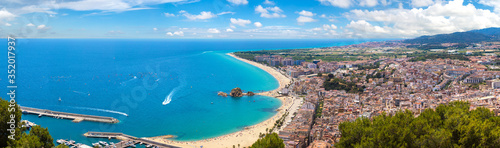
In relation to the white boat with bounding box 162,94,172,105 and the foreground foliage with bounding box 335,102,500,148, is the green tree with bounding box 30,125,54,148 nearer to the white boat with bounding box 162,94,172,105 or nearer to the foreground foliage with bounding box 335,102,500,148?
the foreground foliage with bounding box 335,102,500,148

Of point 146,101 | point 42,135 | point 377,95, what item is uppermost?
point 42,135

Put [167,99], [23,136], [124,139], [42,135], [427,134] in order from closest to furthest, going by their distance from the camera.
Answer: [23,136] → [427,134] → [42,135] → [124,139] → [167,99]

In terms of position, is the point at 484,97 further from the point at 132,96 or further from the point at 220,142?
the point at 132,96

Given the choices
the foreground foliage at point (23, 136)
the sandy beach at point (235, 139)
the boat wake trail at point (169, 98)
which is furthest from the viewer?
the boat wake trail at point (169, 98)

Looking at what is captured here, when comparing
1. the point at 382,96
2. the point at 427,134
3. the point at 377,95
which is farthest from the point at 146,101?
the point at 427,134

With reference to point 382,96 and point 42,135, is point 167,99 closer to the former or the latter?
point 42,135

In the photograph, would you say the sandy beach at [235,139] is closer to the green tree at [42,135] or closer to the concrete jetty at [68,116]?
the concrete jetty at [68,116]

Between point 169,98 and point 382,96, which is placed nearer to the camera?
point 382,96

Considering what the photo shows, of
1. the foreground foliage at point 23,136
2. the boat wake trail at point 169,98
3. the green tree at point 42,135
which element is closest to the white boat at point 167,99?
the boat wake trail at point 169,98

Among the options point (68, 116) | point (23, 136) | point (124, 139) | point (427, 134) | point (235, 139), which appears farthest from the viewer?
point (68, 116)

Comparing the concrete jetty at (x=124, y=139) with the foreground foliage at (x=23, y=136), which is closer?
the foreground foliage at (x=23, y=136)

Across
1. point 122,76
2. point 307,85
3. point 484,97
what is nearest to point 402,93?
point 484,97
